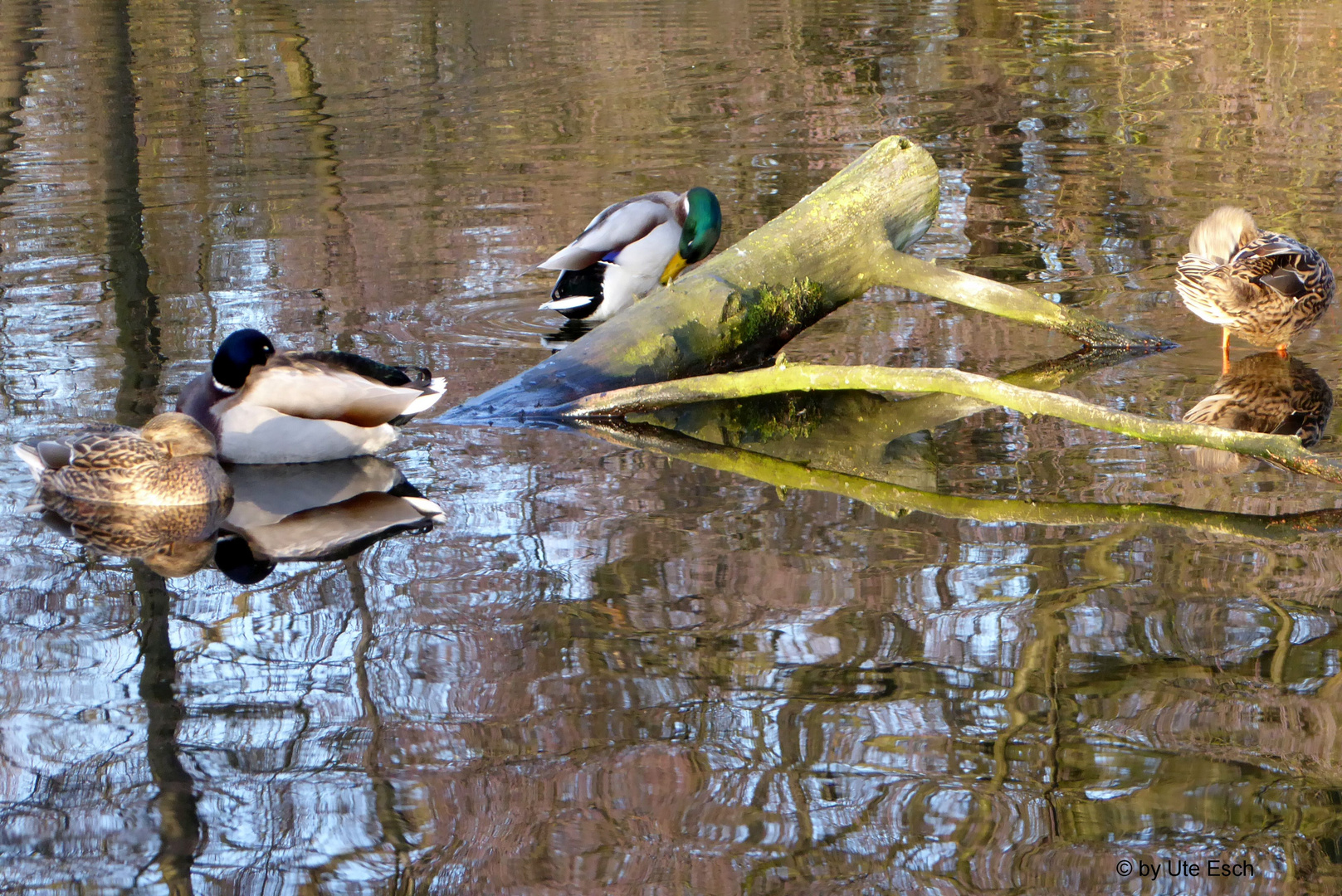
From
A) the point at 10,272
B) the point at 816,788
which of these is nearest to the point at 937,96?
the point at 10,272

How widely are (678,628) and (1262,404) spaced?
336 cm

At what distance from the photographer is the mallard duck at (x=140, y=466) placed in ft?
17.7

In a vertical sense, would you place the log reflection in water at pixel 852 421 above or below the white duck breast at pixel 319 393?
below

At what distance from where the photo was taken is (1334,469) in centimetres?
507

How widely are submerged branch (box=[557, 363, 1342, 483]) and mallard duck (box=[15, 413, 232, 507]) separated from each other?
168 centimetres

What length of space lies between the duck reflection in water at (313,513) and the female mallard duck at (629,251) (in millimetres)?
2277

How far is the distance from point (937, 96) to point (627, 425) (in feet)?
38.8

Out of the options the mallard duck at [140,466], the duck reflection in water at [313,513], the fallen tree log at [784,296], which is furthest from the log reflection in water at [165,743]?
the fallen tree log at [784,296]

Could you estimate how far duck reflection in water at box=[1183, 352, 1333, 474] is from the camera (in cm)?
575

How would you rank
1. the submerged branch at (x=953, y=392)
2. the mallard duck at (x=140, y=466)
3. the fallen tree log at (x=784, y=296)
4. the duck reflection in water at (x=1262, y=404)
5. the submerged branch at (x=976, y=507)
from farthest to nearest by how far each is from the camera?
1. the fallen tree log at (x=784, y=296)
2. the duck reflection in water at (x=1262, y=404)
3. the mallard duck at (x=140, y=466)
4. the submerged branch at (x=953, y=392)
5. the submerged branch at (x=976, y=507)

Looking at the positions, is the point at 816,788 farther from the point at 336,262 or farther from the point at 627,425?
the point at 336,262

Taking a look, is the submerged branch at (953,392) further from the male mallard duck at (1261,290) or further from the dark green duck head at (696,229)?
the dark green duck head at (696,229)

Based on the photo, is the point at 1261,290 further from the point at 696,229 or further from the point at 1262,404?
the point at 696,229

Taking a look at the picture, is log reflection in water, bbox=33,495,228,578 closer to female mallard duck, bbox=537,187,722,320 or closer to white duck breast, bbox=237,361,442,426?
white duck breast, bbox=237,361,442,426
